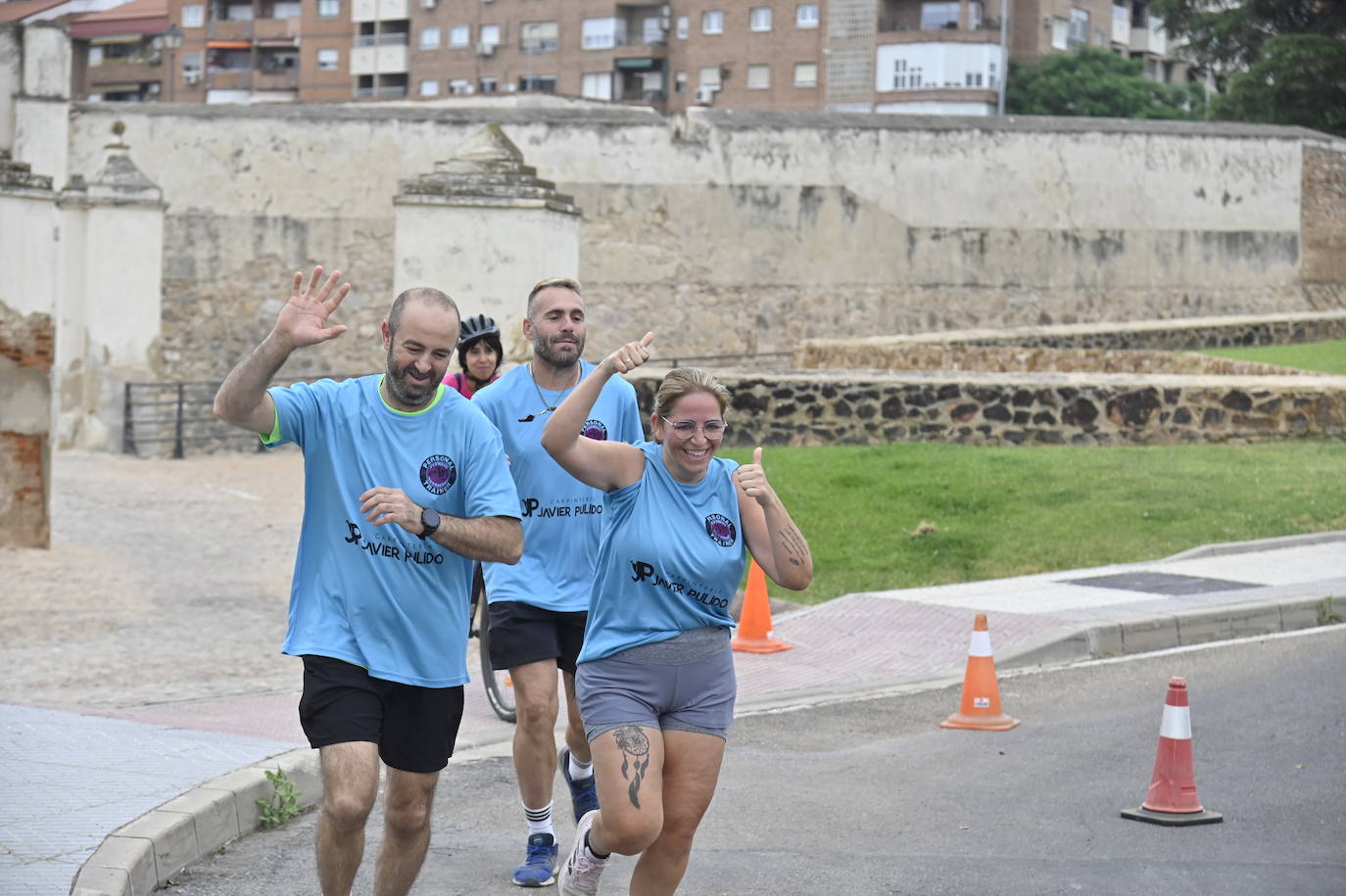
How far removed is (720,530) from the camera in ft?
18.1

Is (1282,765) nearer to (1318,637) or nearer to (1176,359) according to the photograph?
(1318,637)

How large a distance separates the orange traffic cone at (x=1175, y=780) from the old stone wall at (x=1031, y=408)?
11.7 meters

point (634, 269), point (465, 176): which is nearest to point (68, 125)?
point (634, 269)

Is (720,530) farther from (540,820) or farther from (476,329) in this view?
(476,329)

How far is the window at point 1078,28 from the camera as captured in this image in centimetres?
7588

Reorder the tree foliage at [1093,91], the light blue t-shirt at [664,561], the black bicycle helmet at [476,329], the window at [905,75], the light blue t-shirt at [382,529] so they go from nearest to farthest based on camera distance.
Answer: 1. the light blue t-shirt at [382,529]
2. the light blue t-shirt at [664,561]
3. the black bicycle helmet at [476,329]
4. the tree foliage at [1093,91]
5. the window at [905,75]

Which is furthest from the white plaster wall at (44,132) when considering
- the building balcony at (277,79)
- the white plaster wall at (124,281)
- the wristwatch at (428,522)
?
the building balcony at (277,79)

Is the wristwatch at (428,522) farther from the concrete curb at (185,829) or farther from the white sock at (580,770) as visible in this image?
the white sock at (580,770)

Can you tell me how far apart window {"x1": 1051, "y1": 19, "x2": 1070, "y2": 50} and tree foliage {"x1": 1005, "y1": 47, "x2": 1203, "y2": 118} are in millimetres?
3533

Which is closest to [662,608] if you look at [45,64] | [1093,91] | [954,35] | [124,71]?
[45,64]

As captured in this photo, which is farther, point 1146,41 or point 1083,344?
point 1146,41

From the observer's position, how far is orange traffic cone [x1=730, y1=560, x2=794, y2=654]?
11.5m

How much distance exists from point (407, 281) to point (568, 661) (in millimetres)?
11011

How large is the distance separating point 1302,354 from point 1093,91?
42.9 meters
